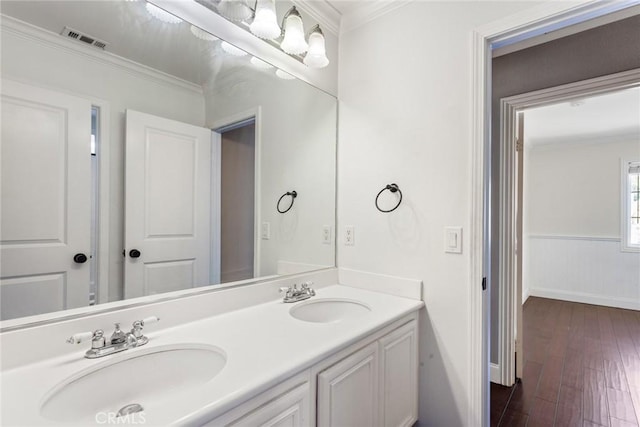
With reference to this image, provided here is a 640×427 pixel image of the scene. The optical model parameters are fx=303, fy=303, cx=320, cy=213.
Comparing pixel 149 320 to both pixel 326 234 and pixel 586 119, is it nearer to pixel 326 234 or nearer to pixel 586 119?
pixel 326 234

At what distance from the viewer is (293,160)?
1.74m

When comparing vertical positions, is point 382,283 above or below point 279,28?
below

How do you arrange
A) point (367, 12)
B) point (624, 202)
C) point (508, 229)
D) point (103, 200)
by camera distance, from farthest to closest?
point (624, 202) < point (508, 229) < point (367, 12) < point (103, 200)

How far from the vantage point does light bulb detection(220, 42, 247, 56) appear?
1.32m

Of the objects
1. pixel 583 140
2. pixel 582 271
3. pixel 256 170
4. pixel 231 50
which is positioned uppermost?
pixel 583 140

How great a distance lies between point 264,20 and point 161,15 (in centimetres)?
42

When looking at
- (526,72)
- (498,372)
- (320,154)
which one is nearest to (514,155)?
(526,72)

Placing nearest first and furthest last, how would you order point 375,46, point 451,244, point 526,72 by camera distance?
point 451,244, point 375,46, point 526,72

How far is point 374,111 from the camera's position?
169 cm

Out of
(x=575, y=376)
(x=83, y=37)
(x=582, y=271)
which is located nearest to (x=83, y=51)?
(x=83, y=37)

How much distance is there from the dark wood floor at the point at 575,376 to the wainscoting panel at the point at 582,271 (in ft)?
1.86

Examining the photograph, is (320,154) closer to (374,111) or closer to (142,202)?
(374,111)

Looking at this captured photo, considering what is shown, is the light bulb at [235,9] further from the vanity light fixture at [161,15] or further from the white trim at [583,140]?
the white trim at [583,140]

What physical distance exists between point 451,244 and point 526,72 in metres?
1.56
